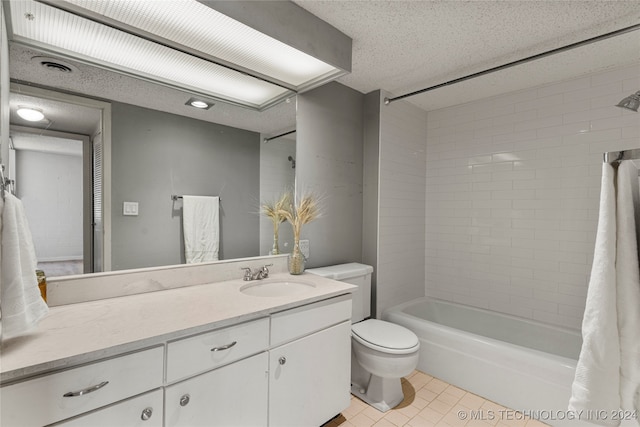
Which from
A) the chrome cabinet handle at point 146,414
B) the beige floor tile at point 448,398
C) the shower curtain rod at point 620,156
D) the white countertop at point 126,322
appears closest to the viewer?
the shower curtain rod at point 620,156

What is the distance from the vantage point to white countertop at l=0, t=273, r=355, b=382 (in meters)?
0.86

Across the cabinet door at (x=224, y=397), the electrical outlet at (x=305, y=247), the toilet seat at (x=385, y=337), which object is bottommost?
the toilet seat at (x=385, y=337)

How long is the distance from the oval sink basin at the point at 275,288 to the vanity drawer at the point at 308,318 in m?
0.18

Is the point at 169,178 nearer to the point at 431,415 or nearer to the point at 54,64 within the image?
the point at 54,64

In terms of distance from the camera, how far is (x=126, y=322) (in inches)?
43.2

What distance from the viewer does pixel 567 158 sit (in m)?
2.27

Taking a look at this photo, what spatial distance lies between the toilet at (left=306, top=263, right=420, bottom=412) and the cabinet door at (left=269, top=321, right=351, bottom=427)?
23cm

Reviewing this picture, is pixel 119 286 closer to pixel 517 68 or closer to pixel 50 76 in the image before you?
pixel 50 76

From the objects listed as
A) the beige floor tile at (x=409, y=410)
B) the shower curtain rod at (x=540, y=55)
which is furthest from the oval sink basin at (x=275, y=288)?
the shower curtain rod at (x=540, y=55)

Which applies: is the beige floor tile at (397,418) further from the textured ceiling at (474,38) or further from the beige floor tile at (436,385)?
the textured ceiling at (474,38)

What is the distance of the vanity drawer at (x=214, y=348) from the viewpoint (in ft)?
3.49

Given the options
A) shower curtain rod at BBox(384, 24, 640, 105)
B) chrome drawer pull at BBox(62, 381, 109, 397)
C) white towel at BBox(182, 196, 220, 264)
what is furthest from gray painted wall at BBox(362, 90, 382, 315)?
chrome drawer pull at BBox(62, 381, 109, 397)

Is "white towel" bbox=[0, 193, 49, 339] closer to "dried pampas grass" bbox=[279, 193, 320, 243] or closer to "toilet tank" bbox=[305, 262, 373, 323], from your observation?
"dried pampas grass" bbox=[279, 193, 320, 243]

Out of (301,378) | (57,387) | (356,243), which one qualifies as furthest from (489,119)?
(57,387)
